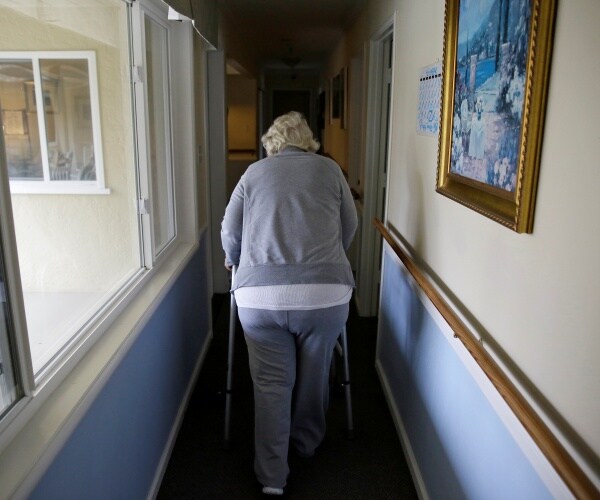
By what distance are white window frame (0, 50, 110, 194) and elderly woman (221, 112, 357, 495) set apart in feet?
1.84

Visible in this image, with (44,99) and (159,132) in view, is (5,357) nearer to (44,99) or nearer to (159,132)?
(44,99)

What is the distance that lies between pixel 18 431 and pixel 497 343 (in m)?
1.16

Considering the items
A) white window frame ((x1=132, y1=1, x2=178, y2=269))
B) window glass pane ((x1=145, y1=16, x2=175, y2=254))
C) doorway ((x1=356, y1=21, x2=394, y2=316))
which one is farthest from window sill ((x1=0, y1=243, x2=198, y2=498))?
doorway ((x1=356, y1=21, x2=394, y2=316))

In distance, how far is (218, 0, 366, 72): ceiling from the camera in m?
4.28

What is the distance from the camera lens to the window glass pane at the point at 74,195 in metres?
1.53

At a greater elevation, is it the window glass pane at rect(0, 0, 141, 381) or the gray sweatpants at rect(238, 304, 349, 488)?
the window glass pane at rect(0, 0, 141, 381)

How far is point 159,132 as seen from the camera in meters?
2.74

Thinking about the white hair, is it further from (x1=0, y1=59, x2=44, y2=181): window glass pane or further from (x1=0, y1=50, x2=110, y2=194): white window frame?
(x1=0, y1=59, x2=44, y2=181): window glass pane

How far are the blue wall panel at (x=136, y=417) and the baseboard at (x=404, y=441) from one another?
108cm

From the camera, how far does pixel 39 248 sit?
5.36 ft

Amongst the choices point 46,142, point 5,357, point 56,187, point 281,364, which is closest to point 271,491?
point 281,364

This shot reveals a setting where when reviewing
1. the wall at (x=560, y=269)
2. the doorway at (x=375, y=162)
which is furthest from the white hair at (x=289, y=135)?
the doorway at (x=375, y=162)

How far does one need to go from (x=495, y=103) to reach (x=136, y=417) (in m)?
1.56

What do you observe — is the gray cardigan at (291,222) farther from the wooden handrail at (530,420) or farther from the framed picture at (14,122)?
the framed picture at (14,122)
